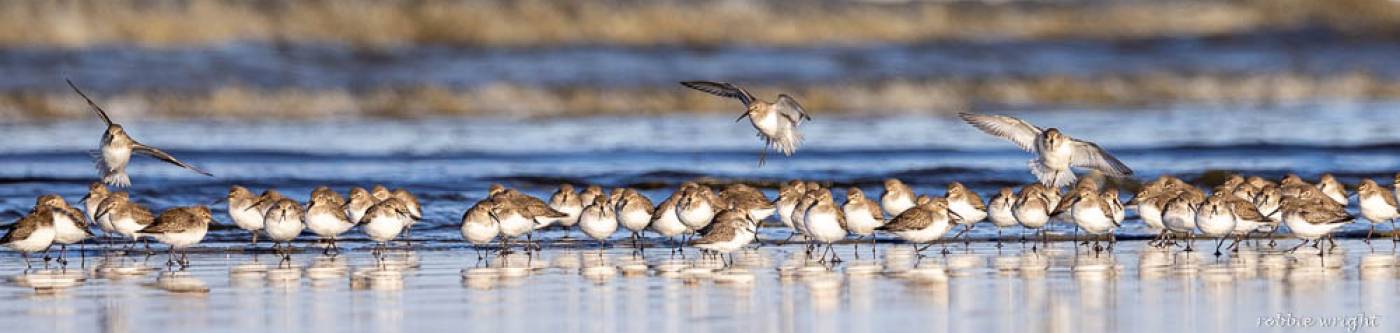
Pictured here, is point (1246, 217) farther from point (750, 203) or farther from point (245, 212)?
point (245, 212)

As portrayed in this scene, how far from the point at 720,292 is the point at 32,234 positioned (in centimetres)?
444

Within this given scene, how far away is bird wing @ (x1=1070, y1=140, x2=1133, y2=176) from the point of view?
631 inches

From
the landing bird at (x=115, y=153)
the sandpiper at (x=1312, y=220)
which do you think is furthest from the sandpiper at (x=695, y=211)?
the landing bird at (x=115, y=153)

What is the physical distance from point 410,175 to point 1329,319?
479 inches

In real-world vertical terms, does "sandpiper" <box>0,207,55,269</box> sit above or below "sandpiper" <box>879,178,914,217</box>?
below

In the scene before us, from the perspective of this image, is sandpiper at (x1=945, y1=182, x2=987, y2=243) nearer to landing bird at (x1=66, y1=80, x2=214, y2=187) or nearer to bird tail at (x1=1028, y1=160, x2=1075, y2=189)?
bird tail at (x1=1028, y1=160, x2=1075, y2=189)

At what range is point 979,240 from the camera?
1423 cm

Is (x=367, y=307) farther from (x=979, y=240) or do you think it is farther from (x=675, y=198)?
(x=979, y=240)

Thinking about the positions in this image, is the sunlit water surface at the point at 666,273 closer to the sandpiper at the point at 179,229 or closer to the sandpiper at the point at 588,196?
the sandpiper at the point at 179,229

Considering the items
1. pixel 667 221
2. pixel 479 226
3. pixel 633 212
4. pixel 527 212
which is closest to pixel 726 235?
pixel 667 221

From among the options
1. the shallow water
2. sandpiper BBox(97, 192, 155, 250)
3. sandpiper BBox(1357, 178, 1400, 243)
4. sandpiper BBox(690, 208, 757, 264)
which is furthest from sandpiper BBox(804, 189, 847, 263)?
sandpiper BBox(97, 192, 155, 250)

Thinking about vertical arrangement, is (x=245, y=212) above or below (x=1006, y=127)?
below

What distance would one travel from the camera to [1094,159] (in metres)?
16.3

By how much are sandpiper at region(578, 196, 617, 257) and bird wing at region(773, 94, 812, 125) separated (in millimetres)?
2088
